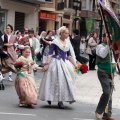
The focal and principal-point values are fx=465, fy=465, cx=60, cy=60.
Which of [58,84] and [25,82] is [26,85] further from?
[58,84]

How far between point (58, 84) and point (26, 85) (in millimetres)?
683

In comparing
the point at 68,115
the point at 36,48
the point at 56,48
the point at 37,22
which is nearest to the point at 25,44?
the point at 56,48

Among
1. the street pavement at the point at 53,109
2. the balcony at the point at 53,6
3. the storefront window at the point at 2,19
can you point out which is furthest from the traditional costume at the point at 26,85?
the balcony at the point at 53,6

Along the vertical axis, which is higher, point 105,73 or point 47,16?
point 47,16

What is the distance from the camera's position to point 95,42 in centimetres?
2152

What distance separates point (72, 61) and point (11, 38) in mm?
4112

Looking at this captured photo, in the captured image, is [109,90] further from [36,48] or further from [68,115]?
[36,48]

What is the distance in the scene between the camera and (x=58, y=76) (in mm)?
9672

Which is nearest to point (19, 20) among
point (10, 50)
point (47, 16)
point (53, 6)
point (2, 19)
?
point (2, 19)

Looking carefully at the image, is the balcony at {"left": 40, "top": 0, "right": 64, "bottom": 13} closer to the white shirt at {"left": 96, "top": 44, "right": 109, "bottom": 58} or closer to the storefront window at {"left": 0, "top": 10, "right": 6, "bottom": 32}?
the storefront window at {"left": 0, "top": 10, "right": 6, "bottom": 32}

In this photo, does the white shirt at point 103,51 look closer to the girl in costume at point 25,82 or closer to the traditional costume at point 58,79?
the traditional costume at point 58,79

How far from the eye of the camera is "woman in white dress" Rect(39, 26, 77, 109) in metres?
9.67

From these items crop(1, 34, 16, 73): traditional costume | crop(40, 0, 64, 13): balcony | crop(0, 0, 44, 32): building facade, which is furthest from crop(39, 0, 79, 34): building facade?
crop(1, 34, 16, 73): traditional costume

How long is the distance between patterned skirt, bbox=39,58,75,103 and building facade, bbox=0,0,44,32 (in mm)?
21844
